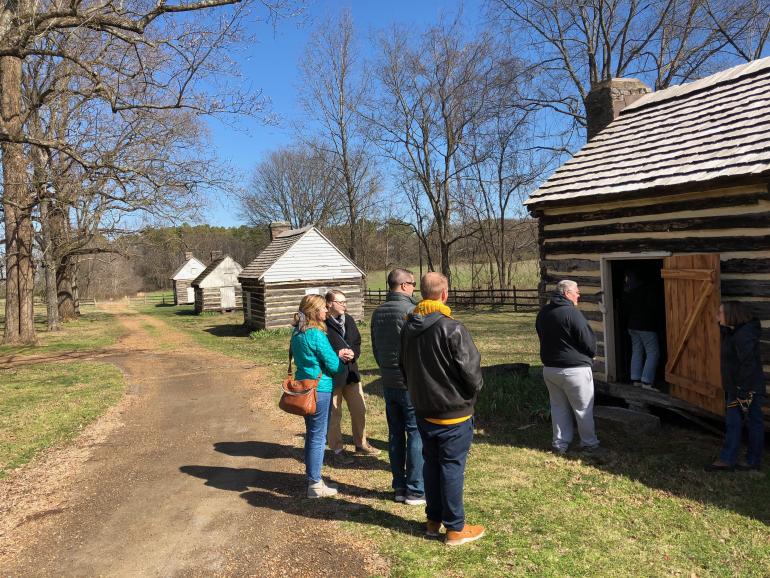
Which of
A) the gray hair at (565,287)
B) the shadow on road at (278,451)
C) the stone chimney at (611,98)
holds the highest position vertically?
the stone chimney at (611,98)

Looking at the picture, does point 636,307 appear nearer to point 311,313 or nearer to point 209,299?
point 311,313

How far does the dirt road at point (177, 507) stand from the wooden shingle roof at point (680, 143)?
5.35 metres

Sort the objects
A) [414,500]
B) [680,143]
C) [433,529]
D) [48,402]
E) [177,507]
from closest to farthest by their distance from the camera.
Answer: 1. [433,529]
2. [414,500]
3. [177,507]
4. [680,143]
5. [48,402]

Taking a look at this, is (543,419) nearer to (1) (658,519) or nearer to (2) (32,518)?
(1) (658,519)

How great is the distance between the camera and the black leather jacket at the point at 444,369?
4059 mm

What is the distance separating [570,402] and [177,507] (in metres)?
4.20

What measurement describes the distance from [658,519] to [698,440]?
101 inches

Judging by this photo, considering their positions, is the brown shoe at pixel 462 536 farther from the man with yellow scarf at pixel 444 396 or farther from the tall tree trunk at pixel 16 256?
the tall tree trunk at pixel 16 256

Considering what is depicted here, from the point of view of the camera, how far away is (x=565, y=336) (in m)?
6.04

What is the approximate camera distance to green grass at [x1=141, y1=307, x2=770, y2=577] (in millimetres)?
3961

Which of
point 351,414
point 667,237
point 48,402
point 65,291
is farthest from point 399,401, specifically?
point 65,291

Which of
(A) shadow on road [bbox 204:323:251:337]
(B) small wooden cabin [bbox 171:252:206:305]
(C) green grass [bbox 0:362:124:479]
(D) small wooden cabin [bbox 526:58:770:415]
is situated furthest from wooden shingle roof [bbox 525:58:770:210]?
(B) small wooden cabin [bbox 171:252:206:305]

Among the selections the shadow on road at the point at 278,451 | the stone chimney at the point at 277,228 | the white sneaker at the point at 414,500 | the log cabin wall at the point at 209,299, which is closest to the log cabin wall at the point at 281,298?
the stone chimney at the point at 277,228

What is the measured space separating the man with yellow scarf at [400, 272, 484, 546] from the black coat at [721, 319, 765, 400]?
3.09 meters
